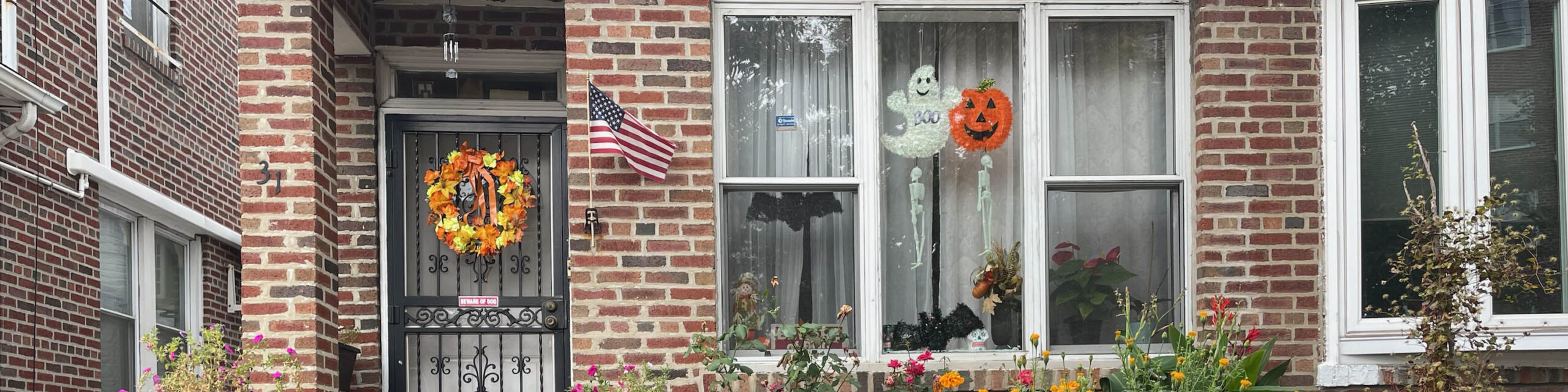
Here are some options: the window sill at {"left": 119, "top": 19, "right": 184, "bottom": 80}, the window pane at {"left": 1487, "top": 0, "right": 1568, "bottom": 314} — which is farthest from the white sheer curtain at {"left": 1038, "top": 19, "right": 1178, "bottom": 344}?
the window sill at {"left": 119, "top": 19, "right": 184, "bottom": 80}

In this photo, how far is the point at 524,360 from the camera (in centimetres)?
711

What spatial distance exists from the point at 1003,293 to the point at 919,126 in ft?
2.70

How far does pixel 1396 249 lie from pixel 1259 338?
679 millimetres

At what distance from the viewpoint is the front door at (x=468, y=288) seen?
23.1 feet

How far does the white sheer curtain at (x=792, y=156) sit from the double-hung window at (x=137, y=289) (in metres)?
5.03

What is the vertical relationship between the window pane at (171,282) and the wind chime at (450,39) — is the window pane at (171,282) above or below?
below

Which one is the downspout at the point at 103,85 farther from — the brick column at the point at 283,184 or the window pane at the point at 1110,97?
the window pane at the point at 1110,97

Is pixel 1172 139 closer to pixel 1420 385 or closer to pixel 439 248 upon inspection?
pixel 1420 385

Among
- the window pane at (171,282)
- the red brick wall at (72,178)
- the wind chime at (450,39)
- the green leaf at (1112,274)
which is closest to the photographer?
the green leaf at (1112,274)

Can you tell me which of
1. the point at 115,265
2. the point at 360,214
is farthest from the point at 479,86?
the point at 115,265

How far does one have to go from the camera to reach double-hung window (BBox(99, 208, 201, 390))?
916cm

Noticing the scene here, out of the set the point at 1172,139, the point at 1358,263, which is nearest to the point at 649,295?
the point at 1172,139

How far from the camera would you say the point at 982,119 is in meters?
5.59

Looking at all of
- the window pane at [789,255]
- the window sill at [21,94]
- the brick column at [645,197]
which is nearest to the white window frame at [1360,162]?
the window pane at [789,255]
